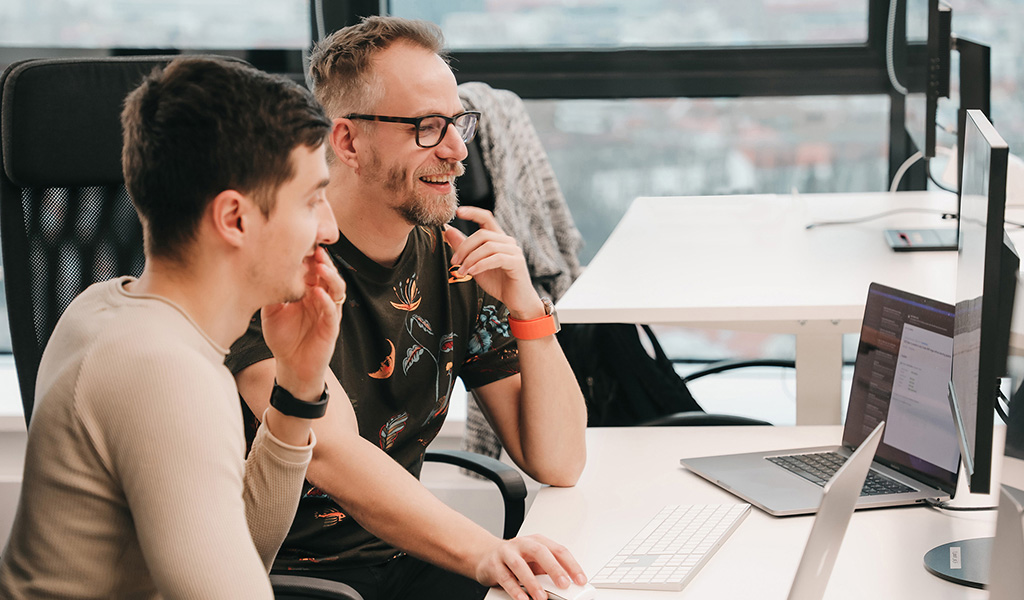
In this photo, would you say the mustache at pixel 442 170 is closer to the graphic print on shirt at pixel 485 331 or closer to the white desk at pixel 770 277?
the graphic print on shirt at pixel 485 331

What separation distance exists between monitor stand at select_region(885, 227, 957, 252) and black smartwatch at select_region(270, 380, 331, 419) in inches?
61.0

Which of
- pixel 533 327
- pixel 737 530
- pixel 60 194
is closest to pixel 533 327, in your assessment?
pixel 533 327

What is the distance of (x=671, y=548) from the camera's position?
1167mm

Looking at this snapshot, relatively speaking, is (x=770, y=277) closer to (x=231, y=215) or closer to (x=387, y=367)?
(x=387, y=367)

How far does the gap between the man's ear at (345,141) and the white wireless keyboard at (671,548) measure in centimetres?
67

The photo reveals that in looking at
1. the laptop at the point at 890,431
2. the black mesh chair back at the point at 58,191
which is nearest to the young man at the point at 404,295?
the laptop at the point at 890,431

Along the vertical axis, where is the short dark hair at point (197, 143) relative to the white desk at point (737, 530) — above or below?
above

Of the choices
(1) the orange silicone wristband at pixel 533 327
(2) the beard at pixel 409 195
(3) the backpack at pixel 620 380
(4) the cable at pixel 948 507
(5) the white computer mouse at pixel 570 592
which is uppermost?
(2) the beard at pixel 409 195

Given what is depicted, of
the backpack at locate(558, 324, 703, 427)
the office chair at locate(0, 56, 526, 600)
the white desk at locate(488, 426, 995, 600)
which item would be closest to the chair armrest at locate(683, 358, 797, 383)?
the backpack at locate(558, 324, 703, 427)

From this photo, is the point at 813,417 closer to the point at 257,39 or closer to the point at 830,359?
the point at 830,359

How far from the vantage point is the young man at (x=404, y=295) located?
1446 mm

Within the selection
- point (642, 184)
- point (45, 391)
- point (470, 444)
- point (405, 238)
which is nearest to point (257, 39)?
point (642, 184)

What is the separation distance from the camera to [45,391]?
0.88m

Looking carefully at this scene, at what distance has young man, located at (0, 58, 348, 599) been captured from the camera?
82cm
